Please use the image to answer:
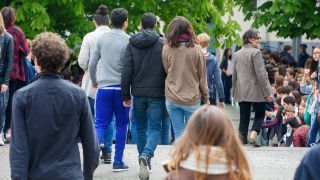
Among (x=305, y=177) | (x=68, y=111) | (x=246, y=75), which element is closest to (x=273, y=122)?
(x=246, y=75)

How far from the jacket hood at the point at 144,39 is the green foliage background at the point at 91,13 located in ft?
27.3

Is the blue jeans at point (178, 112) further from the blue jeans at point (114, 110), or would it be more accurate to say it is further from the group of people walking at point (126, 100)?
the blue jeans at point (114, 110)

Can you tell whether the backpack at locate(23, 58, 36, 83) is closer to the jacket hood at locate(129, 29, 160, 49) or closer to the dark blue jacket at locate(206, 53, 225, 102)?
the dark blue jacket at locate(206, 53, 225, 102)

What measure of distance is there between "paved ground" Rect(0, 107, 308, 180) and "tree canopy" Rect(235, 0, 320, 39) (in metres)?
12.0

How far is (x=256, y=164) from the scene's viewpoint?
1093cm

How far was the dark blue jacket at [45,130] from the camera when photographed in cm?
598

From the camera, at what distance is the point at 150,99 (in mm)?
9461

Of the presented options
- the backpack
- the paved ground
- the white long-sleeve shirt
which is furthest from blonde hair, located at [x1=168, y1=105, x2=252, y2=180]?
the backpack

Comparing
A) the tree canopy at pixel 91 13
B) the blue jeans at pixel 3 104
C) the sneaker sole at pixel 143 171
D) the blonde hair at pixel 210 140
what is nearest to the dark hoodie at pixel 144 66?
the sneaker sole at pixel 143 171

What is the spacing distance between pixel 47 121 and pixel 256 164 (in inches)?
208

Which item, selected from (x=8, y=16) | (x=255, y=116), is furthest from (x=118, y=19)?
(x=255, y=116)

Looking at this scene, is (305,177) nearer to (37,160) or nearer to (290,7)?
(37,160)

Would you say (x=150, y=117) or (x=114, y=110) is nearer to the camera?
(x=150, y=117)

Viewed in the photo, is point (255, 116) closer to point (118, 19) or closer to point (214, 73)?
point (214, 73)
